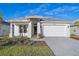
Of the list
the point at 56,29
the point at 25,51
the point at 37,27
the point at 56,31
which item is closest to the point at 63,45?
the point at 56,31

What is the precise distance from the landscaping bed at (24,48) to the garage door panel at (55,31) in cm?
50

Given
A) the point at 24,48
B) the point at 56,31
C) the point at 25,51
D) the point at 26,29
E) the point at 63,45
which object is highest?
the point at 26,29

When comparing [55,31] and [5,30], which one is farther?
[55,31]

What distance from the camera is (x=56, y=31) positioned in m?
18.1

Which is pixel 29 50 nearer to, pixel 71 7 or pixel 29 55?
pixel 29 55

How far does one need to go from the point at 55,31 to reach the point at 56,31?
4 cm

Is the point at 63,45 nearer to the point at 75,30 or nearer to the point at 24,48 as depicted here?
the point at 75,30

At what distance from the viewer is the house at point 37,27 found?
17.8m

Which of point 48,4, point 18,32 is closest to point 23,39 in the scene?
point 18,32

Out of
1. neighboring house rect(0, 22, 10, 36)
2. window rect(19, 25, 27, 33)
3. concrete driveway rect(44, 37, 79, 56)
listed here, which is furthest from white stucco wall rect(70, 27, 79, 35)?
neighboring house rect(0, 22, 10, 36)

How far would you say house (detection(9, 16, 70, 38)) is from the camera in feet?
58.3

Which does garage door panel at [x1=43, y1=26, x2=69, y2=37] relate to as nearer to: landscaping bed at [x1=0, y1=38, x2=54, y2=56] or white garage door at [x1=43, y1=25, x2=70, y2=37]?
white garage door at [x1=43, y1=25, x2=70, y2=37]

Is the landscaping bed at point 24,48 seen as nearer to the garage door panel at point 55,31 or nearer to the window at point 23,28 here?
the window at point 23,28

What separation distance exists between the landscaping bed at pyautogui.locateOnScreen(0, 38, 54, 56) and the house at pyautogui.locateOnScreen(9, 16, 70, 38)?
294mm
